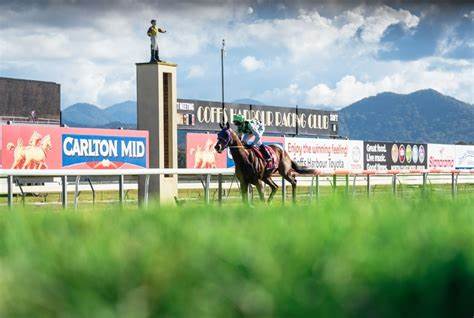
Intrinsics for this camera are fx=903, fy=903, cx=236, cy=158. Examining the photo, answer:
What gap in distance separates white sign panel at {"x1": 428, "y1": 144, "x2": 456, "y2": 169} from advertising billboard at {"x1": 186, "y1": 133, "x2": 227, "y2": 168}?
68.1 feet

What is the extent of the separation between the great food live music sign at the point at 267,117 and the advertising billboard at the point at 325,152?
18.8m

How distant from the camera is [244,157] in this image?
17297 millimetres

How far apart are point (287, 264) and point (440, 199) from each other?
1854 millimetres

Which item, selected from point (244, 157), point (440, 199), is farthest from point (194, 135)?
point (440, 199)

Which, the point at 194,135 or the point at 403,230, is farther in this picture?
the point at 194,135

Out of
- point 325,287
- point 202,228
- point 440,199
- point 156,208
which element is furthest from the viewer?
point 440,199

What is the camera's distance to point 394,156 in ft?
166

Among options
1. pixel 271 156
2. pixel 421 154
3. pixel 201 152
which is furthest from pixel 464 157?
pixel 271 156

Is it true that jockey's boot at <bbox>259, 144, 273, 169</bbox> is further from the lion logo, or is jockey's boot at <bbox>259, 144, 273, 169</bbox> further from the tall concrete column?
the lion logo

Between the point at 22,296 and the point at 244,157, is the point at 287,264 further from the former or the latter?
the point at 244,157

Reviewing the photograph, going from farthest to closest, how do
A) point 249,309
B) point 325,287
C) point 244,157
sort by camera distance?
1. point 244,157
2. point 325,287
3. point 249,309

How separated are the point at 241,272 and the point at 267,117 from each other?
69633 millimetres

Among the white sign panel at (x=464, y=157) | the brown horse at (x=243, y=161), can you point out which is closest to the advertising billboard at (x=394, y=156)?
the white sign panel at (x=464, y=157)

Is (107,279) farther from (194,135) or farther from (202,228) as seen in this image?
(194,135)
